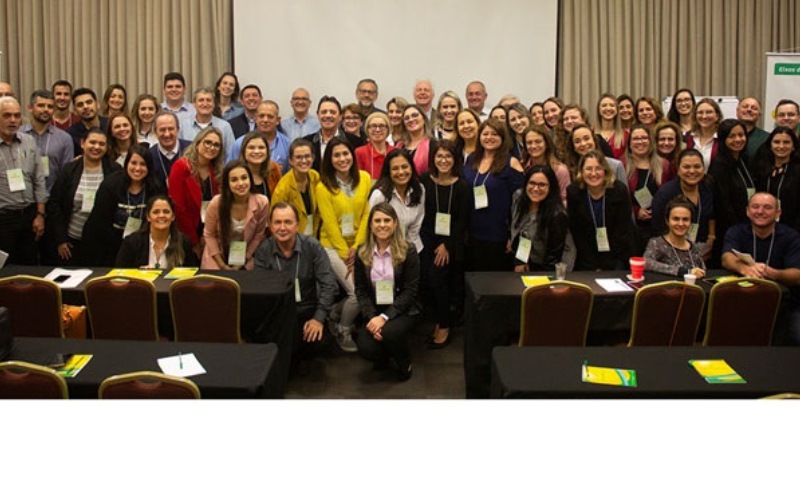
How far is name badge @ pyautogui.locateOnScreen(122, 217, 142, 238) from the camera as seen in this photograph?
4.71m

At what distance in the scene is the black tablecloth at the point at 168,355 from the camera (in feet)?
8.83

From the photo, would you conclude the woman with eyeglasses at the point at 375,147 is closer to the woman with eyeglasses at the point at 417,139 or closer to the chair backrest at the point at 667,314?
the woman with eyeglasses at the point at 417,139

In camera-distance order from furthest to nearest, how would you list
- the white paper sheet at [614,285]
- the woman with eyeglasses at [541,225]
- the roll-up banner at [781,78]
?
the roll-up banner at [781,78]
the woman with eyeglasses at [541,225]
the white paper sheet at [614,285]

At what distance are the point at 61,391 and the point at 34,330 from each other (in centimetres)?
135

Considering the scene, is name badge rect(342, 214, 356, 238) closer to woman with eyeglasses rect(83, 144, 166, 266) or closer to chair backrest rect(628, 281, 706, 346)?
woman with eyeglasses rect(83, 144, 166, 266)

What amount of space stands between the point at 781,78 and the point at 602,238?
402cm

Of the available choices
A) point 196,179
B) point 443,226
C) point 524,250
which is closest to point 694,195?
point 524,250

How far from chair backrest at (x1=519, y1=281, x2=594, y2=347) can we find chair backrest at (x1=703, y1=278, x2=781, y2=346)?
63 centimetres

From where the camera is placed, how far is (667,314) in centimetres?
367

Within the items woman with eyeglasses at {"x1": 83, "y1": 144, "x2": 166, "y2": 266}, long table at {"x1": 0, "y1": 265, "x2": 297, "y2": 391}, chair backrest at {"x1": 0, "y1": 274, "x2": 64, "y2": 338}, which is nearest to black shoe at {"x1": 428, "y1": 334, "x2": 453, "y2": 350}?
long table at {"x1": 0, "y1": 265, "x2": 297, "y2": 391}

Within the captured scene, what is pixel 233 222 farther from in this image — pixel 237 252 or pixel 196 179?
pixel 196 179

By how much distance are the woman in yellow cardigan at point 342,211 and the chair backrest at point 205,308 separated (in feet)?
3.67

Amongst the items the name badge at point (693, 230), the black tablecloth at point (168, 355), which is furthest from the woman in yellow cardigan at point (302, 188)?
the name badge at point (693, 230)
